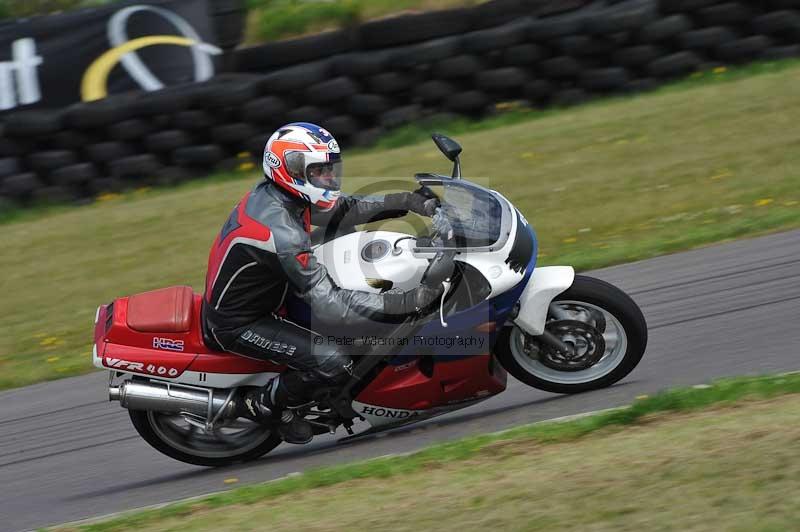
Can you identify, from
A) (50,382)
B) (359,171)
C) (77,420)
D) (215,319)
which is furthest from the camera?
(359,171)

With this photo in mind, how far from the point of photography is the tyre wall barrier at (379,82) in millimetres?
11570

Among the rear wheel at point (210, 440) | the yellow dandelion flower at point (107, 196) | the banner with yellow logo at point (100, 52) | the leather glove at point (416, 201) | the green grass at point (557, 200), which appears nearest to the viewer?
the leather glove at point (416, 201)

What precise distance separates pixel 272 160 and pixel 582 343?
183 centimetres

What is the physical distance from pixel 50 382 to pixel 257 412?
2.63m

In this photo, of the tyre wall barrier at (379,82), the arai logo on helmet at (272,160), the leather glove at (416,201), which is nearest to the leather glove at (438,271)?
the leather glove at (416,201)

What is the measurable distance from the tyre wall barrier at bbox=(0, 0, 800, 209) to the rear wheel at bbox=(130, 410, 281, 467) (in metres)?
6.37

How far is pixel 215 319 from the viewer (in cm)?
538

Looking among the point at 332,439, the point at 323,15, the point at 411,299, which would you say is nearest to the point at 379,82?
the point at 323,15

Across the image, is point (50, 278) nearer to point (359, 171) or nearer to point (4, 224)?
point (4, 224)

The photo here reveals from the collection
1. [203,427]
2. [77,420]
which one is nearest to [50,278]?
[77,420]

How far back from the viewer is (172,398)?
18.1 feet

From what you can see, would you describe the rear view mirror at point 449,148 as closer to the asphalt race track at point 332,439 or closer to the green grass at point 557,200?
the asphalt race track at point 332,439

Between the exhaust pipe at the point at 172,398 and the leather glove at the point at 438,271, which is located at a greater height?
the leather glove at the point at 438,271

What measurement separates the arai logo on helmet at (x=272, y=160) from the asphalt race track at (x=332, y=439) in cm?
155
